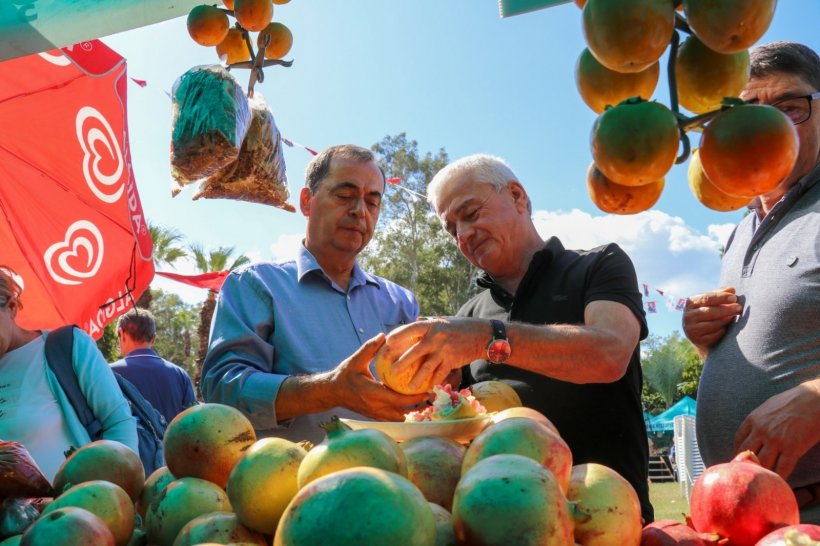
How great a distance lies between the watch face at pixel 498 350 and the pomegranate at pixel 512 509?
1.07m

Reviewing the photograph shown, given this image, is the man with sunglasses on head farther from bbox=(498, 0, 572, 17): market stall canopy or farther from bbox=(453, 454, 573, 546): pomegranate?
bbox=(453, 454, 573, 546): pomegranate

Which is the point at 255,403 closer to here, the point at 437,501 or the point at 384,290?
the point at 384,290

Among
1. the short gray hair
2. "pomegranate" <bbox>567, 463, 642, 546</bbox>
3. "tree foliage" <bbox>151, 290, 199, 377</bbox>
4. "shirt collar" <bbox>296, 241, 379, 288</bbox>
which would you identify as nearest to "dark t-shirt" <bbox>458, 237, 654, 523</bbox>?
the short gray hair

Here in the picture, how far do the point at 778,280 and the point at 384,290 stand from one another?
1762mm

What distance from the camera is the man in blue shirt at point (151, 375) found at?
4461mm

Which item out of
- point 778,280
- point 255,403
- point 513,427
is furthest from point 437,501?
point 778,280

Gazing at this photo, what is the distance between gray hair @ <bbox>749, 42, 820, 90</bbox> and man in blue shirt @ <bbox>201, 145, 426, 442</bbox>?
5.33 ft

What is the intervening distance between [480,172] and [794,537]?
2035 millimetres

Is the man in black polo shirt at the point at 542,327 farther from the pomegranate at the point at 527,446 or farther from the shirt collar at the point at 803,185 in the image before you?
the pomegranate at the point at 527,446

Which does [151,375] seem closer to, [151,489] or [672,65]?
[151,489]

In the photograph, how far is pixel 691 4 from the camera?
2.65 feet

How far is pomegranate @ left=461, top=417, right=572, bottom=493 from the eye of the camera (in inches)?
40.0

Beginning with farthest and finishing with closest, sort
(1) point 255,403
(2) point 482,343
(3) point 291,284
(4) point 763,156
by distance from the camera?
(3) point 291,284
(1) point 255,403
(2) point 482,343
(4) point 763,156

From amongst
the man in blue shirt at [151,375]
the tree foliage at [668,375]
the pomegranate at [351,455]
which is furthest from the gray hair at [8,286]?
the tree foliage at [668,375]
